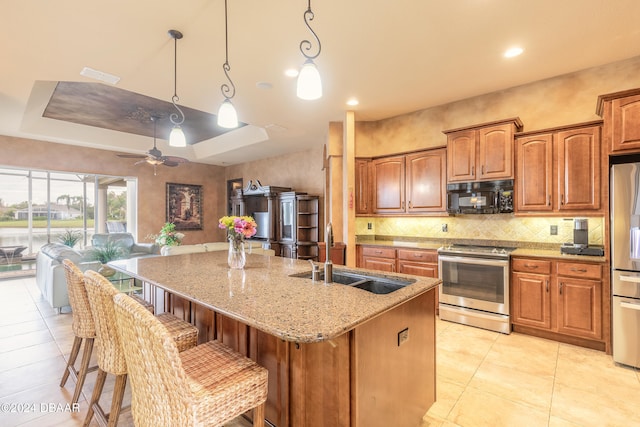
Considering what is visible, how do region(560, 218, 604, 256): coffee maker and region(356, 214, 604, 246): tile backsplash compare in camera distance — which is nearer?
region(560, 218, 604, 256): coffee maker

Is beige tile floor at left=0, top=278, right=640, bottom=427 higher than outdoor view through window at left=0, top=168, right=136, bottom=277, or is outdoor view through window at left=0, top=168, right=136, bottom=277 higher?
outdoor view through window at left=0, top=168, right=136, bottom=277

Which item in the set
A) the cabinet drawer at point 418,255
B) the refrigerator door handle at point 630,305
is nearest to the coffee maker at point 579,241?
the refrigerator door handle at point 630,305

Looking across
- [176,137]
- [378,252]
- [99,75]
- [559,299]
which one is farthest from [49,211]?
[559,299]

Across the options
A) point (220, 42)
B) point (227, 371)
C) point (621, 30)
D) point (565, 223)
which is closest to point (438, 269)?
point (565, 223)

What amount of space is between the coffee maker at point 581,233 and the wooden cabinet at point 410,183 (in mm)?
1386

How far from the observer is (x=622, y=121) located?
267 centimetres

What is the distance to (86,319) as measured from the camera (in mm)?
1966

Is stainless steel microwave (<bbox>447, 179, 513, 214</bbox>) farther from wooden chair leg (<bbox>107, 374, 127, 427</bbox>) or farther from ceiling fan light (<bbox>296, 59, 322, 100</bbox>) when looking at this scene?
wooden chair leg (<bbox>107, 374, 127, 427</bbox>)

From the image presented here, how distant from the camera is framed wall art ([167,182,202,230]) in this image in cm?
786

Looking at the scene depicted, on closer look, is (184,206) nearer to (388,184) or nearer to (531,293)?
(388,184)

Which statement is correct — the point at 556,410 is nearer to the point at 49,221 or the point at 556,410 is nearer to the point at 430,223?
the point at 430,223

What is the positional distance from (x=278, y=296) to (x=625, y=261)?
3066 millimetres

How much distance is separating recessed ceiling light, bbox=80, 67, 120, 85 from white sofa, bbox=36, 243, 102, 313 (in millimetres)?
2365

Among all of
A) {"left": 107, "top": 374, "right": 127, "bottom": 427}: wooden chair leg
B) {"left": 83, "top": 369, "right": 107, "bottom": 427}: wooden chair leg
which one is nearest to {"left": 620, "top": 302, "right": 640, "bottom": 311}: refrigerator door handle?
{"left": 107, "top": 374, "right": 127, "bottom": 427}: wooden chair leg
